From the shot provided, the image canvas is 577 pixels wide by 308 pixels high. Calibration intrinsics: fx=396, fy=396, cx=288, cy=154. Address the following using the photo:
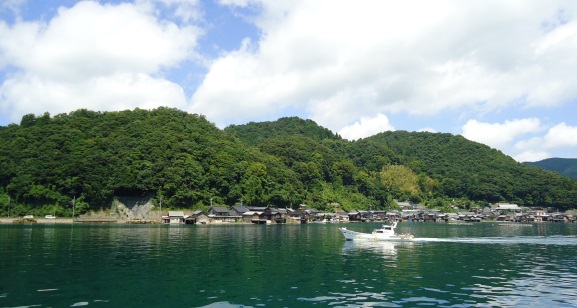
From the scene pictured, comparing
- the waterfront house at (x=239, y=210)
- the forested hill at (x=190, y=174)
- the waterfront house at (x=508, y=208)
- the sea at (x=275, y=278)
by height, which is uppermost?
the forested hill at (x=190, y=174)

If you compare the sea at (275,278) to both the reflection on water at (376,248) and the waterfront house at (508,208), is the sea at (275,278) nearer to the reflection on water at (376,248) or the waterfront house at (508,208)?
the reflection on water at (376,248)

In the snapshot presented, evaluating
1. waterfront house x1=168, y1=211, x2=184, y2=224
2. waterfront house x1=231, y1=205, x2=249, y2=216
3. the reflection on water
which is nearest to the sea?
the reflection on water

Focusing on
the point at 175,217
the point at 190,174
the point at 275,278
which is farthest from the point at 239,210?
the point at 275,278

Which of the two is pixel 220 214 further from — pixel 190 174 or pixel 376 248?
pixel 376 248

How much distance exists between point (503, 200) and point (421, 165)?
38203 millimetres

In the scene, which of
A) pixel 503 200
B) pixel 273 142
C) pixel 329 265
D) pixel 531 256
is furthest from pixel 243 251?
pixel 503 200

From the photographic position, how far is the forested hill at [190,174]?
89438 mm

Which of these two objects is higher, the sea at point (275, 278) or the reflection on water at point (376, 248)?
the sea at point (275, 278)

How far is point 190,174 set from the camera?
9856 cm

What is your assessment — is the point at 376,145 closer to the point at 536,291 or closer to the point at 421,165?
the point at 421,165

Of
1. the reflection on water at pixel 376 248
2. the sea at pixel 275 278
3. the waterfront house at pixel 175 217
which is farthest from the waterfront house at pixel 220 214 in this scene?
the sea at pixel 275 278

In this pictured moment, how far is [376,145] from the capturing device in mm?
194500

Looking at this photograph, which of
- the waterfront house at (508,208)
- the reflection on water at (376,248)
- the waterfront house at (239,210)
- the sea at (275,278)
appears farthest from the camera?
the waterfront house at (508,208)

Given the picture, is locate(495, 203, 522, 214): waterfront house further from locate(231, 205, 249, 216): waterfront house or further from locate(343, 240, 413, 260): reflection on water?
locate(343, 240, 413, 260): reflection on water
